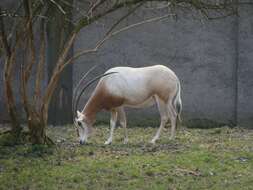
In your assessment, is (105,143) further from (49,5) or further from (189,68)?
(189,68)

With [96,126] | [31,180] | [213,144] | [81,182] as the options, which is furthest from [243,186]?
[96,126]

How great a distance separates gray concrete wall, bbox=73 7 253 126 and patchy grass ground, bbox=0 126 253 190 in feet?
9.33

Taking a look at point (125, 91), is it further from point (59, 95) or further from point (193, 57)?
point (193, 57)

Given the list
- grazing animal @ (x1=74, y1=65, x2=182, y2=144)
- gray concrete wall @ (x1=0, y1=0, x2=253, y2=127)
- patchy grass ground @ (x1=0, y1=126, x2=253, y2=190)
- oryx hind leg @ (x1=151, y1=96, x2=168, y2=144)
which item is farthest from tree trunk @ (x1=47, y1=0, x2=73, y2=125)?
oryx hind leg @ (x1=151, y1=96, x2=168, y2=144)

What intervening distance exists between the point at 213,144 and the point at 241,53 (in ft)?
11.7

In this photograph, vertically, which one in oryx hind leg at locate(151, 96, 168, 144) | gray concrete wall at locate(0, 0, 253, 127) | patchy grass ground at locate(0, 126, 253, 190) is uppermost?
gray concrete wall at locate(0, 0, 253, 127)

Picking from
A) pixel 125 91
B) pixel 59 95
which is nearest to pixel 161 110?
pixel 125 91

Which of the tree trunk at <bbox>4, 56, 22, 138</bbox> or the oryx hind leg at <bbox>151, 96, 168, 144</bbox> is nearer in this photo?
the tree trunk at <bbox>4, 56, 22, 138</bbox>

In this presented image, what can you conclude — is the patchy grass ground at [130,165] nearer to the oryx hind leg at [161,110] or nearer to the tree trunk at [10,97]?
the oryx hind leg at [161,110]

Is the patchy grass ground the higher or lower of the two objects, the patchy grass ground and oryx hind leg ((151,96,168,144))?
the lower

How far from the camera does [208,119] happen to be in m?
14.4

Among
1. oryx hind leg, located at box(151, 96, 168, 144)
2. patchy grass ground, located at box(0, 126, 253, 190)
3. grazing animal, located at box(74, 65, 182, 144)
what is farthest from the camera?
oryx hind leg, located at box(151, 96, 168, 144)

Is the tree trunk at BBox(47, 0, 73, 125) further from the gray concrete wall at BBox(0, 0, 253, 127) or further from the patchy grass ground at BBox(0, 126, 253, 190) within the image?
the patchy grass ground at BBox(0, 126, 253, 190)

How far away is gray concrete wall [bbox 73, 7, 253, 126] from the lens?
14.3m
